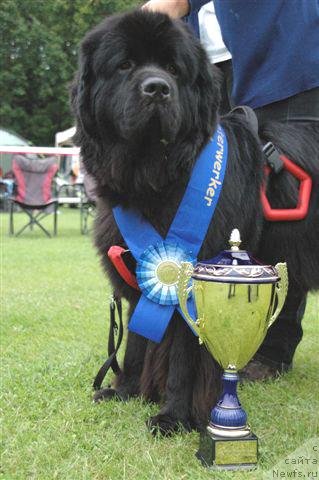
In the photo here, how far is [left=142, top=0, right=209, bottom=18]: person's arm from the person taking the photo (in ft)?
8.40

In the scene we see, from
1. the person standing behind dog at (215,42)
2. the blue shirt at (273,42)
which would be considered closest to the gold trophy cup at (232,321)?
the blue shirt at (273,42)

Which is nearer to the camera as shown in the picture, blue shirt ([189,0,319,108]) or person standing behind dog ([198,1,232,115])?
blue shirt ([189,0,319,108])

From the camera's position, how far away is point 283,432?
2.15 metres

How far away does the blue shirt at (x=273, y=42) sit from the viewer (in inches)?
94.1

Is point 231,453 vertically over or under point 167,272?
under

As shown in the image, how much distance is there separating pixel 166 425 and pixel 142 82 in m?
1.23

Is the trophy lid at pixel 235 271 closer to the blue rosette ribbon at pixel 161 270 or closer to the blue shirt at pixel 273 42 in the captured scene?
the blue rosette ribbon at pixel 161 270

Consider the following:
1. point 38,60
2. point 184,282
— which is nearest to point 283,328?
point 184,282

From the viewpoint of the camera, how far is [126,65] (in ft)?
6.77

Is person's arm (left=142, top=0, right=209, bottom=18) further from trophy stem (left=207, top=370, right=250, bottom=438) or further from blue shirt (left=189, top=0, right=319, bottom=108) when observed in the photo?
trophy stem (left=207, top=370, right=250, bottom=438)

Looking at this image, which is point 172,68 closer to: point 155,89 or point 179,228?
point 155,89

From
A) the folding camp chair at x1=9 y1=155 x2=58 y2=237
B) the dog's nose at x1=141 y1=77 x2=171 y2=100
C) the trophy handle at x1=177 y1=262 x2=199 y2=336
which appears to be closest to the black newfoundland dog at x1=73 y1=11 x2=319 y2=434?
the dog's nose at x1=141 y1=77 x2=171 y2=100

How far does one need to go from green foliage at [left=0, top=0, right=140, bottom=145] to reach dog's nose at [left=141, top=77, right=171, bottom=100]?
86.0ft

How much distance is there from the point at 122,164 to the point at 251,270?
25.8 inches
